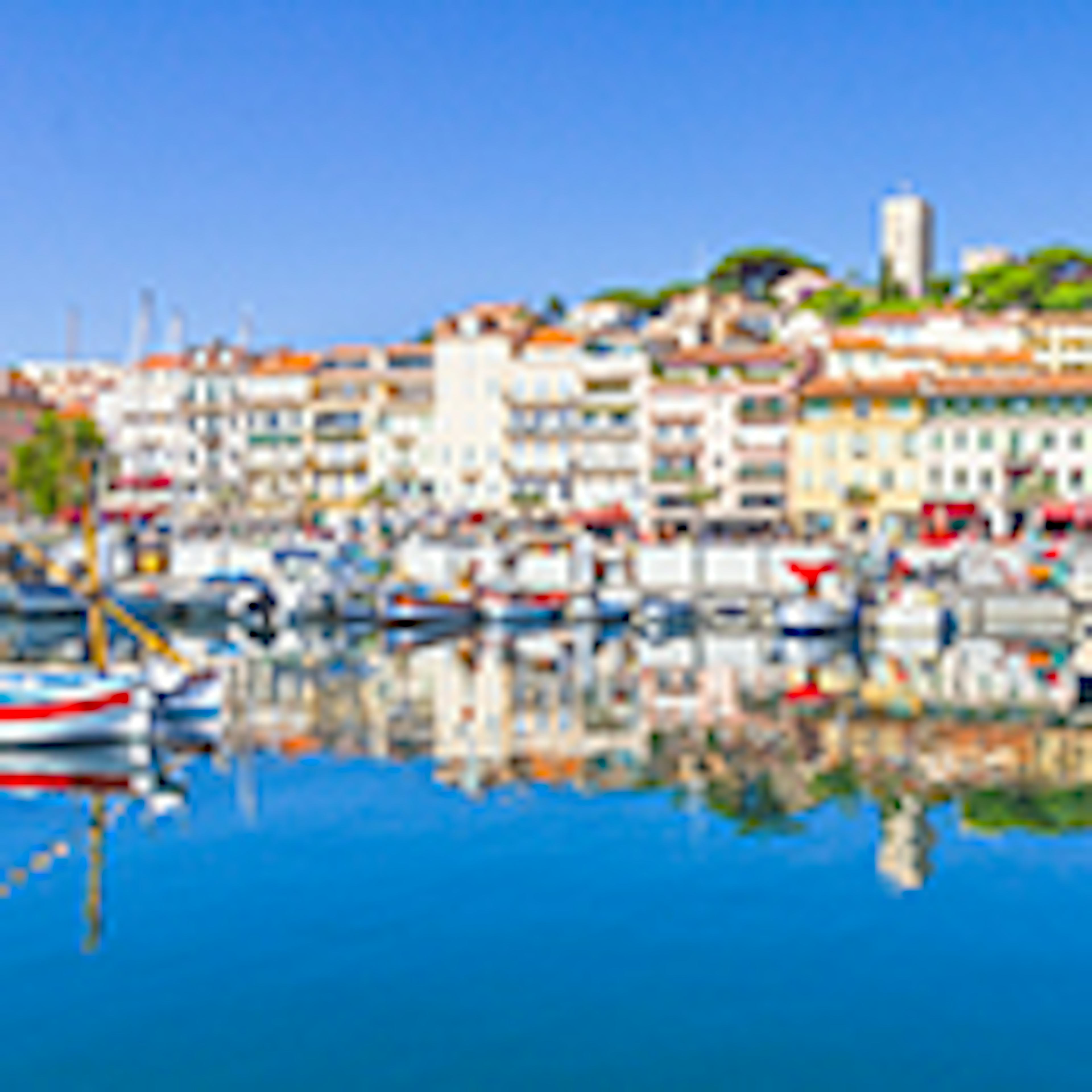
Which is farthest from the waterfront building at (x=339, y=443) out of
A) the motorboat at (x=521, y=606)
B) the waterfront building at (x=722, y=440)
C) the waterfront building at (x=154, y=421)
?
the motorboat at (x=521, y=606)

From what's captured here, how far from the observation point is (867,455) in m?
108

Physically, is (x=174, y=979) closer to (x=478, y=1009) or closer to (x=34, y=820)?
(x=478, y=1009)

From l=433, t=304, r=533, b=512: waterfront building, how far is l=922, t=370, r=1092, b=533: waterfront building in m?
30.6

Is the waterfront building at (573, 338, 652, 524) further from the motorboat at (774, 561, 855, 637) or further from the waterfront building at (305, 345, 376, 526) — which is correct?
the motorboat at (774, 561, 855, 637)

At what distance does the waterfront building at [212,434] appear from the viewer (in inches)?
5039

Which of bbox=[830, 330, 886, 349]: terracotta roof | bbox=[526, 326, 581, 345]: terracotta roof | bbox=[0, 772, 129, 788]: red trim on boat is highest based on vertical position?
bbox=[526, 326, 581, 345]: terracotta roof

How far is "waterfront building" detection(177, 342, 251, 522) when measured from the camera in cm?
12800

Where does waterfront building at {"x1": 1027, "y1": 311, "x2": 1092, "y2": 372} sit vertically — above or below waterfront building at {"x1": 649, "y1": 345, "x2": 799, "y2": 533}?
above

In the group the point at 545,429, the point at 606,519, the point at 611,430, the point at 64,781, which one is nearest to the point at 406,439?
the point at 545,429

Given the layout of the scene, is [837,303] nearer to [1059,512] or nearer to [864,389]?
[864,389]

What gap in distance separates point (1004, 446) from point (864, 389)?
992 centimetres

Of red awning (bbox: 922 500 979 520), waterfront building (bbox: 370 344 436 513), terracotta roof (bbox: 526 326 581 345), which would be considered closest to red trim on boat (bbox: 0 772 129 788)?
red awning (bbox: 922 500 979 520)

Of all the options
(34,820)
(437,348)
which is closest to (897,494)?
(437,348)

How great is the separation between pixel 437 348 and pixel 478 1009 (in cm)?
10026
